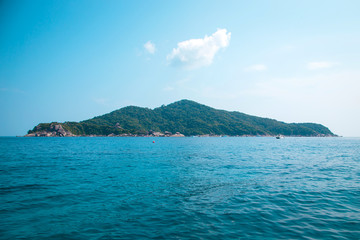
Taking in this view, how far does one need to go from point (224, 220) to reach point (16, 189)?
18.6m

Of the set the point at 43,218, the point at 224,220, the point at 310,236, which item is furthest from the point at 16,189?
the point at 310,236

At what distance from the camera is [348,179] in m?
21.4

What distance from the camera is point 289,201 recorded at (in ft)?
45.4

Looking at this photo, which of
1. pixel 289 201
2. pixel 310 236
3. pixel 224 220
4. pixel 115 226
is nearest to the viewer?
pixel 310 236

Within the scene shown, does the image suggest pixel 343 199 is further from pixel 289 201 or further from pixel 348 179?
pixel 348 179

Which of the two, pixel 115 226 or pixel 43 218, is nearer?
pixel 115 226

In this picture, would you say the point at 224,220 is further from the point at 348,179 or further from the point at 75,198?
the point at 348,179

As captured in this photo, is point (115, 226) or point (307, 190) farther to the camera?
point (307, 190)

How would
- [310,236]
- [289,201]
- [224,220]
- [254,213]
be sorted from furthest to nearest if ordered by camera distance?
[289,201], [254,213], [224,220], [310,236]

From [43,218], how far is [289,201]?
16.5 metres

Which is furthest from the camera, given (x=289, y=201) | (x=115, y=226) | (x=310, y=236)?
(x=289, y=201)

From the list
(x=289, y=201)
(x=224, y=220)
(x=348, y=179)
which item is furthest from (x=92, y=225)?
(x=348, y=179)

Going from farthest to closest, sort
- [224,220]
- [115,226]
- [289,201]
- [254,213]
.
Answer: [289,201], [254,213], [224,220], [115,226]

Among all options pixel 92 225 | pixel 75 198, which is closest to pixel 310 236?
pixel 92 225
